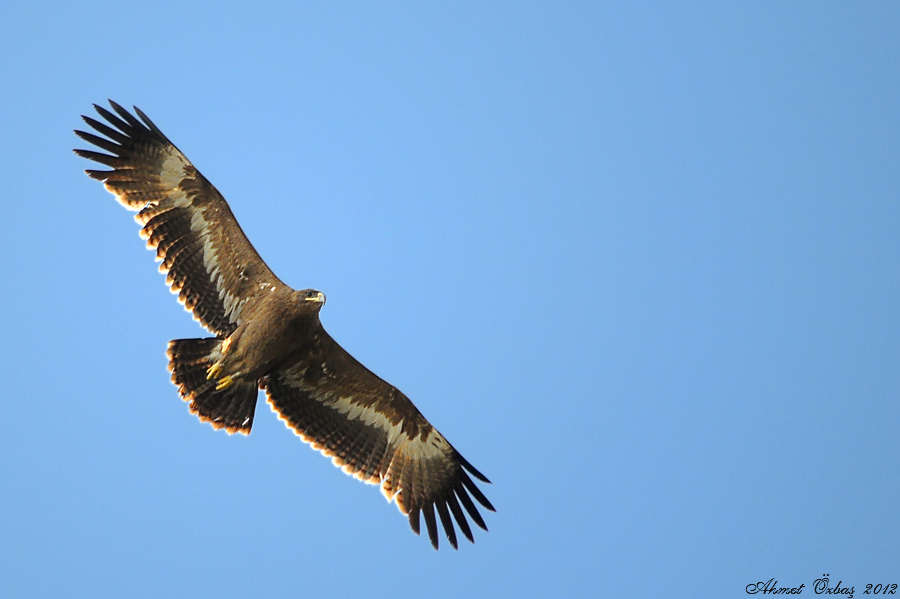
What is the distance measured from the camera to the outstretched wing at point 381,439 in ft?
42.7

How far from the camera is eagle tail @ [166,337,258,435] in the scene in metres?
12.4

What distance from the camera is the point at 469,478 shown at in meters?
13.3

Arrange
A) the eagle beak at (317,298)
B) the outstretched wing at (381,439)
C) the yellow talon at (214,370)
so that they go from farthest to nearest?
the outstretched wing at (381,439), the yellow talon at (214,370), the eagle beak at (317,298)

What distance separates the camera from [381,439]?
1321 centimetres

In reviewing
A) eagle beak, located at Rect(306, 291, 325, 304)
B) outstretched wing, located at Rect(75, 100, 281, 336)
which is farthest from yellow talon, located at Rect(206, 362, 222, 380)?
eagle beak, located at Rect(306, 291, 325, 304)

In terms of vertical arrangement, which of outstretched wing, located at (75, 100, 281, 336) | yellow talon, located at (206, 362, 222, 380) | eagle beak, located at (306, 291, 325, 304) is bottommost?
yellow talon, located at (206, 362, 222, 380)

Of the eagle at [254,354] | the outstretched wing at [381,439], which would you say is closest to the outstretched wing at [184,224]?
the eagle at [254,354]

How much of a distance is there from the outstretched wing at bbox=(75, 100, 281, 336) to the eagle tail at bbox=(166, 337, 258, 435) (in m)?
0.34

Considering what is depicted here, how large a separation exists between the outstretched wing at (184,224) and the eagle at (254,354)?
0.01 meters

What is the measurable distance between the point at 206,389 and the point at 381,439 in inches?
86.6

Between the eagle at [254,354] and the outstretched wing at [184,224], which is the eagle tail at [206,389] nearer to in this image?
the eagle at [254,354]

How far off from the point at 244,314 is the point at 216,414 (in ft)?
3.95

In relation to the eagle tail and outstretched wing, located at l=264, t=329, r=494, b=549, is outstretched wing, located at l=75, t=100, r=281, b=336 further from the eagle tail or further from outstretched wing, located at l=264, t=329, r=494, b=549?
outstretched wing, located at l=264, t=329, r=494, b=549

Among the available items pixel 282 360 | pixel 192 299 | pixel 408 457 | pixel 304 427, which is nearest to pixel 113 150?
pixel 192 299
